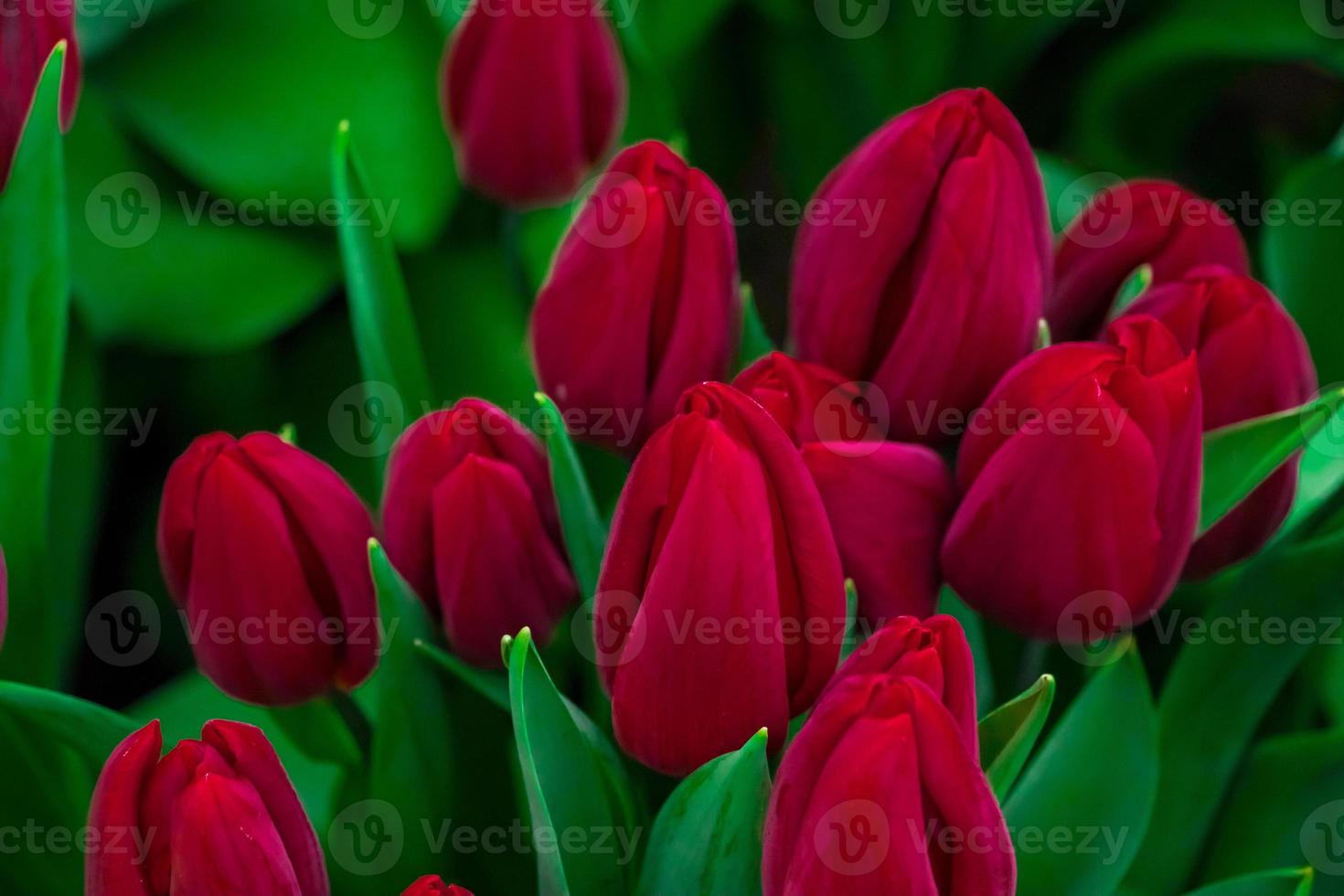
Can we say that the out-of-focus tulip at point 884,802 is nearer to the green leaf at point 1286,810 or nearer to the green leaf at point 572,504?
the green leaf at point 572,504

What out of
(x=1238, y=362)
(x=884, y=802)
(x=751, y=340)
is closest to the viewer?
(x=884, y=802)

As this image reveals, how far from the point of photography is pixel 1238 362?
0.33 meters

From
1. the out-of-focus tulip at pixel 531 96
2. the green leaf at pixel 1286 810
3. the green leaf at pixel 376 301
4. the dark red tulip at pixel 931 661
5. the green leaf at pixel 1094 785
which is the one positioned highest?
the out-of-focus tulip at pixel 531 96

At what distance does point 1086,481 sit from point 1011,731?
6cm

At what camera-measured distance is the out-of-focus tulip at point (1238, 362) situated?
321 millimetres

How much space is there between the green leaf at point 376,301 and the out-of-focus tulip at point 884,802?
22 cm

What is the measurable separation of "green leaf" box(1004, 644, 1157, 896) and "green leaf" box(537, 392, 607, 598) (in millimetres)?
113

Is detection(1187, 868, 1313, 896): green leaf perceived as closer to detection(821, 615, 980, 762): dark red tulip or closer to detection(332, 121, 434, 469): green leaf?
detection(821, 615, 980, 762): dark red tulip

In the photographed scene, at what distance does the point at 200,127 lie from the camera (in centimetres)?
58

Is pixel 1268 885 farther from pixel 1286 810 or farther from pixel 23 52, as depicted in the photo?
pixel 23 52

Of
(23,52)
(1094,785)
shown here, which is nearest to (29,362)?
(23,52)

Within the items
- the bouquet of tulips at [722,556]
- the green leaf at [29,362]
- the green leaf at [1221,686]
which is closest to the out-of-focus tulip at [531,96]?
the bouquet of tulips at [722,556]

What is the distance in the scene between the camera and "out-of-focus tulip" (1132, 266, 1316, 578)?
321 millimetres

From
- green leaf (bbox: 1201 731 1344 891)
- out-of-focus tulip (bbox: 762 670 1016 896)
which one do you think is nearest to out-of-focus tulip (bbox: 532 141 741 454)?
out-of-focus tulip (bbox: 762 670 1016 896)
